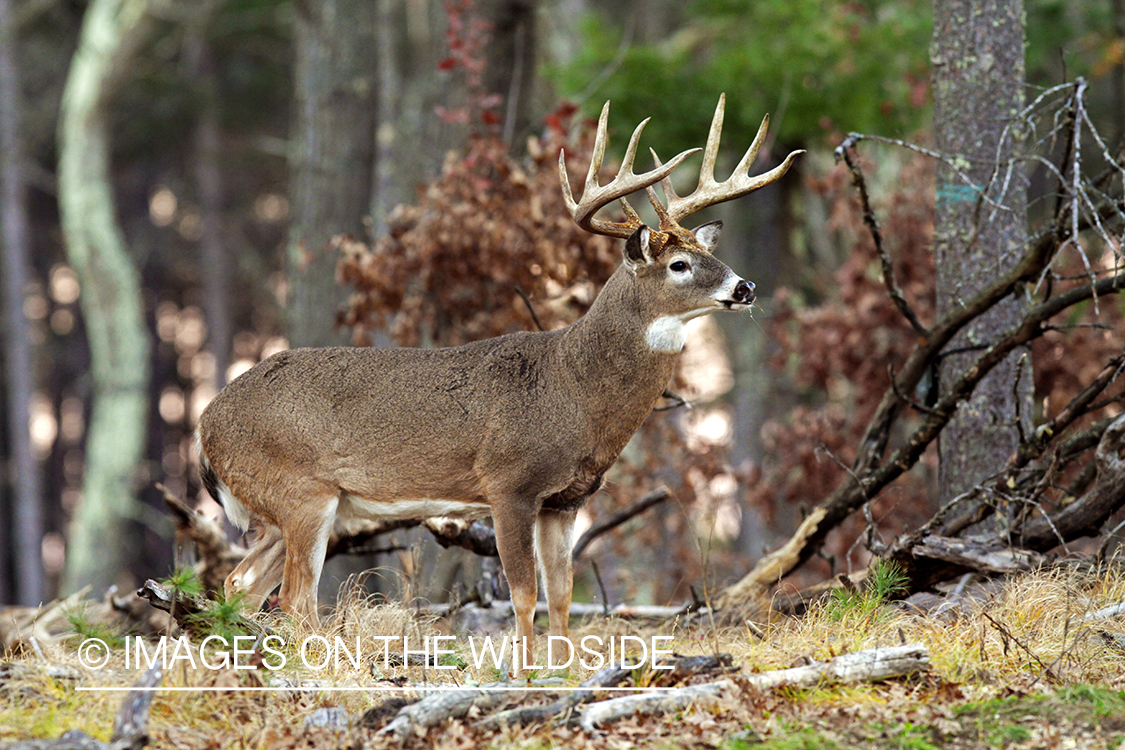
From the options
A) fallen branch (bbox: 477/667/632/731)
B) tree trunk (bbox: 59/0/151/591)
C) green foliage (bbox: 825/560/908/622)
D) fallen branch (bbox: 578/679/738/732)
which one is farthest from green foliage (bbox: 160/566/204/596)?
tree trunk (bbox: 59/0/151/591)

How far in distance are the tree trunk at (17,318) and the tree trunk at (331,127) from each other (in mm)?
8907

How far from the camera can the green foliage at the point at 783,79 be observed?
A: 11953 millimetres

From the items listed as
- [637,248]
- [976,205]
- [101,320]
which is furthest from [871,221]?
[101,320]

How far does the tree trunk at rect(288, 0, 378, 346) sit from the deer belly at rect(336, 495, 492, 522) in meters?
4.69

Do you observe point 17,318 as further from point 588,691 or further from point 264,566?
point 588,691

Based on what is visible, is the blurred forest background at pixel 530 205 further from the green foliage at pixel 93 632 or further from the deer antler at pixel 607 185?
the green foliage at pixel 93 632

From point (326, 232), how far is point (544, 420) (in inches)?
219

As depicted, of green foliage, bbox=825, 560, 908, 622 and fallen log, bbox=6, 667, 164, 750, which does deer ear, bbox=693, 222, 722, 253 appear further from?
fallen log, bbox=6, 667, 164, 750

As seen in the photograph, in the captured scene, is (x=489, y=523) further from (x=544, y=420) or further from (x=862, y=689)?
(x=862, y=689)

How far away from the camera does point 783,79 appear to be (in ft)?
39.6

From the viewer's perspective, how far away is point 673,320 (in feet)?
19.0

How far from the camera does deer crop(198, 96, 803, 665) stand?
5703 millimetres

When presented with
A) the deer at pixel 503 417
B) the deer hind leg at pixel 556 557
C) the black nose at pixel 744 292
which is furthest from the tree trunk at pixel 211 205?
the black nose at pixel 744 292

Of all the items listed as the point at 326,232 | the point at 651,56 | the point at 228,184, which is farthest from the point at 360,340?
the point at 228,184
